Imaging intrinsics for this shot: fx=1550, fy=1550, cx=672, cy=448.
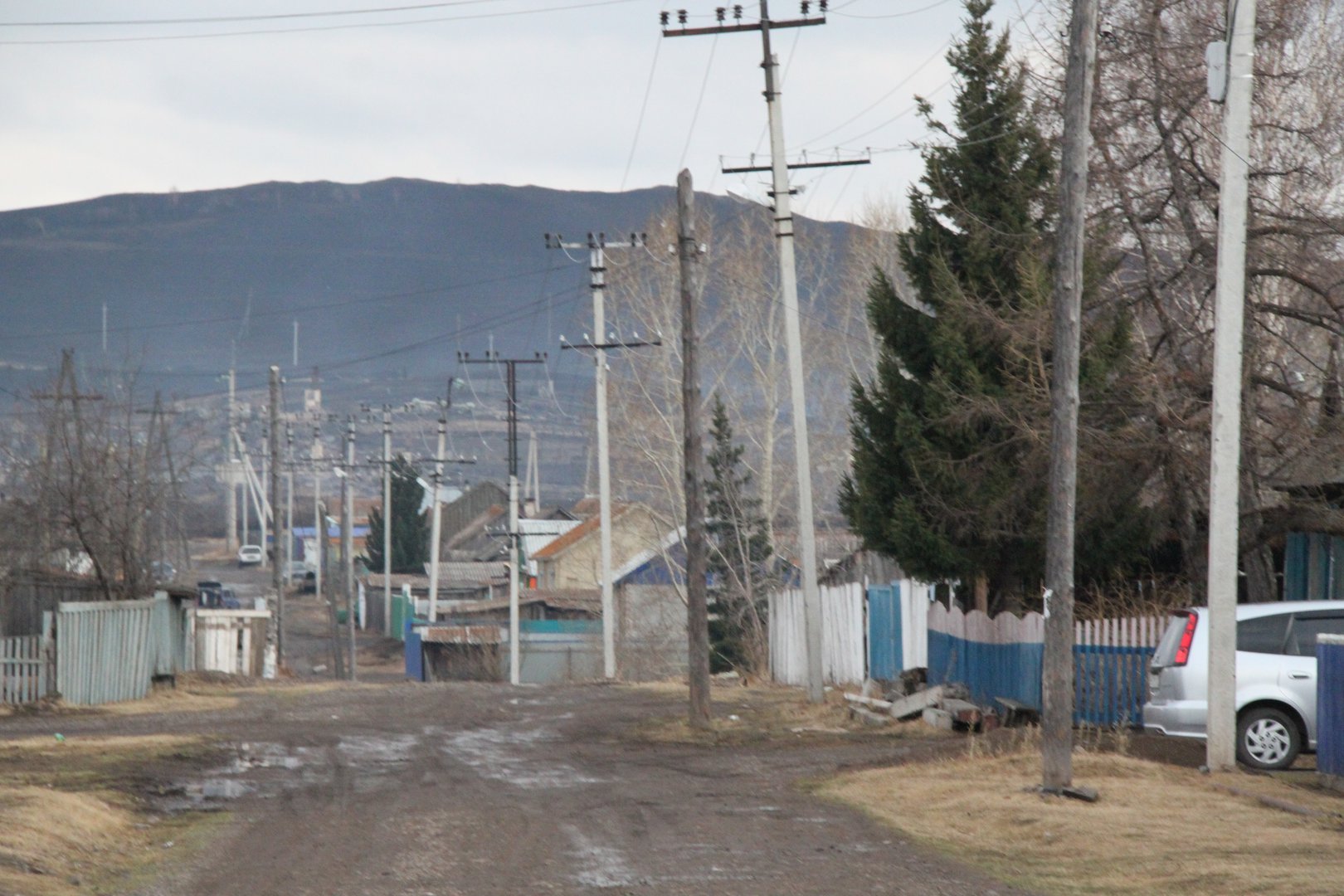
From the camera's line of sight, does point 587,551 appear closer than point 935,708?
No

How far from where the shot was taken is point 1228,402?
14922 millimetres

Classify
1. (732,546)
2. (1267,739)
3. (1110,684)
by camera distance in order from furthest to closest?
(732,546) → (1110,684) → (1267,739)

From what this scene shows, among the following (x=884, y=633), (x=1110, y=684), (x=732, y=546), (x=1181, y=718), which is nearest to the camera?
(x=1181, y=718)

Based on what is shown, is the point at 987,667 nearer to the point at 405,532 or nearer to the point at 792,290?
the point at 792,290

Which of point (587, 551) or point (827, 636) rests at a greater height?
point (827, 636)

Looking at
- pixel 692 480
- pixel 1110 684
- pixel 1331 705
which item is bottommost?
pixel 1110 684

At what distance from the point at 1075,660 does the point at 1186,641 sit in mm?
4526

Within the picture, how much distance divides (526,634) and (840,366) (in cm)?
1557

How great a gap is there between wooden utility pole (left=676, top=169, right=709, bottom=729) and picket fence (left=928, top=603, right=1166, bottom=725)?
3.78 metres

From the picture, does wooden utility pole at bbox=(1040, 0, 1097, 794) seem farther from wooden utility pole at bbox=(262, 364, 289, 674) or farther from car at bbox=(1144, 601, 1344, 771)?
wooden utility pole at bbox=(262, 364, 289, 674)

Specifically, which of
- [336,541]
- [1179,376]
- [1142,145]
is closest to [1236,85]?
[1179,376]

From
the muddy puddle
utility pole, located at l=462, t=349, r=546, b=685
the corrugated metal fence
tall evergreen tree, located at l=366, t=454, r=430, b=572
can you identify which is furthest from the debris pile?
tall evergreen tree, located at l=366, t=454, r=430, b=572

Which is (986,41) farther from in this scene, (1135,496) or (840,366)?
(840,366)

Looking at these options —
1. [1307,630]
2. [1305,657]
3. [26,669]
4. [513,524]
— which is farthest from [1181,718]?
[513,524]
